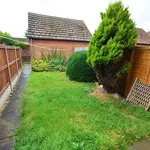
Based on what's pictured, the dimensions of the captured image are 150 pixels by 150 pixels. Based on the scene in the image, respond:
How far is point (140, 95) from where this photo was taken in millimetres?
4945

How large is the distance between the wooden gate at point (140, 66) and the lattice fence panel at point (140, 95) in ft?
0.59

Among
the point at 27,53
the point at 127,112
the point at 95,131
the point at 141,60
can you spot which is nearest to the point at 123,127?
the point at 95,131

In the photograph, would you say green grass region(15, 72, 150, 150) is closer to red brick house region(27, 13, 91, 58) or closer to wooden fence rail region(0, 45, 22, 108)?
wooden fence rail region(0, 45, 22, 108)

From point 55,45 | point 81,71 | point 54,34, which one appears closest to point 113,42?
point 81,71

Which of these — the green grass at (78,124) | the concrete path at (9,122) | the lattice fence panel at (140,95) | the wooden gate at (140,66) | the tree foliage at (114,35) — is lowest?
the concrete path at (9,122)

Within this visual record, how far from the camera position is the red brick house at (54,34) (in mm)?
13039

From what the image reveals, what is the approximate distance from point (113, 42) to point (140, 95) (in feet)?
6.68

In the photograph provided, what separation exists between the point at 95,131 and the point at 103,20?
153 inches

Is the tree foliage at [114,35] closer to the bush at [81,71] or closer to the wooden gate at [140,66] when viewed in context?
the wooden gate at [140,66]

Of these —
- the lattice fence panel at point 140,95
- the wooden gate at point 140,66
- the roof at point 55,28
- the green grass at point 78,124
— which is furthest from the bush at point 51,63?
the lattice fence panel at point 140,95

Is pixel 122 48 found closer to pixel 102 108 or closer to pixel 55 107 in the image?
pixel 102 108

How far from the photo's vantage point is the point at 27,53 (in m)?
18.3

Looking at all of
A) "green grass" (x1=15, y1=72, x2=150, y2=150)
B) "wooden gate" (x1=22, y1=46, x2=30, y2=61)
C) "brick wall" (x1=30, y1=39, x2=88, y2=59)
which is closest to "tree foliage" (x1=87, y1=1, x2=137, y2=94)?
"green grass" (x1=15, y1=72, x2=150, y2=150)

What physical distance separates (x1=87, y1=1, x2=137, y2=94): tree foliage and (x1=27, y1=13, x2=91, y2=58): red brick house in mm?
8660
